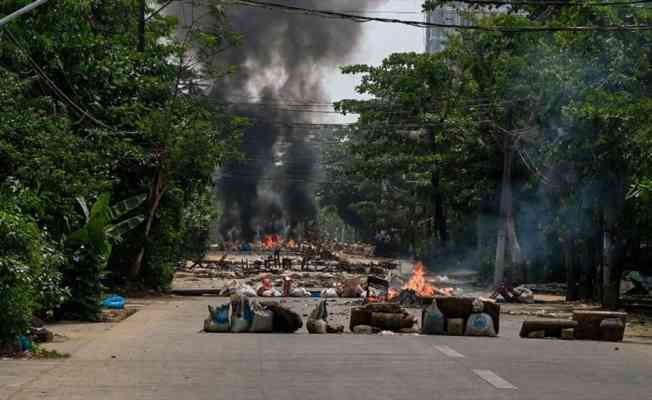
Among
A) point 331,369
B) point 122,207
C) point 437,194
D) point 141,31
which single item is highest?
point 141,31

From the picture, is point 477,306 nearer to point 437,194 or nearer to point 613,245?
point 613,245

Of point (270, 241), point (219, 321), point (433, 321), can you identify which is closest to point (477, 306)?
point (433, 321)

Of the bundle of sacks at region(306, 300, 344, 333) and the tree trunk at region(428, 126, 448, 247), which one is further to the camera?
the tree trunk at region(428, 126, 448, 247)

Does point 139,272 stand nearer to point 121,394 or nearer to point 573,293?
point 573,293

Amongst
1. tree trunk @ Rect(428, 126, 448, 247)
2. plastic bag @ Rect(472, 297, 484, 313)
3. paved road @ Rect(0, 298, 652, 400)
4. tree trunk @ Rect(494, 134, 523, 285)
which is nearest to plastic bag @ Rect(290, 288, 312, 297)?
tree trunk @ Rect(494, 134, 523, 285)

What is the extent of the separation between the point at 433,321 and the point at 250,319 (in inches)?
142

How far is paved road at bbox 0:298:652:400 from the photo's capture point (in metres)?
11.8

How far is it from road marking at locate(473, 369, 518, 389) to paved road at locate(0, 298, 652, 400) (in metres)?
0.01

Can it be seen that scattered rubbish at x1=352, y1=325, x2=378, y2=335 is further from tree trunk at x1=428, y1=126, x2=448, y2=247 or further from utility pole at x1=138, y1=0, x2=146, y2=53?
tree trunk at x1=428, y1=126, x2=448, y2=247

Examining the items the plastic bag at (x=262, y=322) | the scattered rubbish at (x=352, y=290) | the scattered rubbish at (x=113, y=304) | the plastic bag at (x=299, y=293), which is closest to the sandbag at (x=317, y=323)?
the plastic bag at (x=262, y=322)

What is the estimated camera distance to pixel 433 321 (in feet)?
69.8

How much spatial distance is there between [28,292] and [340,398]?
687 cm

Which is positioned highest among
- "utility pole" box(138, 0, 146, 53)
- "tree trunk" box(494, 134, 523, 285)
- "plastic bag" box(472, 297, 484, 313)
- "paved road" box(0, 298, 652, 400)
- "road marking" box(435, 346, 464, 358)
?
"utility pole" box(138, 0, 146, 53)

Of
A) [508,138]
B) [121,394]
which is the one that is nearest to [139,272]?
[508,138]
